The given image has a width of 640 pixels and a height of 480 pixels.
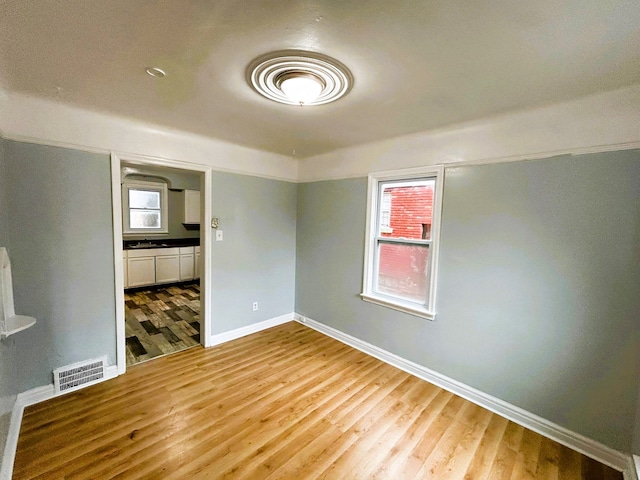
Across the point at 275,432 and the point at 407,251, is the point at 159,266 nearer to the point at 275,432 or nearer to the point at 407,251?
the point at 275,432

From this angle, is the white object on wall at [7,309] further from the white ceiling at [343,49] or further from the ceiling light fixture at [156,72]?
the ceiling light fixture at [156,72]

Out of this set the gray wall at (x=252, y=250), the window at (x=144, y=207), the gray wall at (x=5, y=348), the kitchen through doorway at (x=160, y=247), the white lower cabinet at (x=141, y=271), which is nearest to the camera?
the gray wall at (x=5, y=348)

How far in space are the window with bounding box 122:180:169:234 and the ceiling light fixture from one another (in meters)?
4.83

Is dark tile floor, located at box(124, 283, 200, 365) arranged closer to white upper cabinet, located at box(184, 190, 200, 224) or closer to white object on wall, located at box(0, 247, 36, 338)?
white object on wall, located at box(0, 247, 36, 338)

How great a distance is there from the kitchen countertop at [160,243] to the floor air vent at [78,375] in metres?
3.28

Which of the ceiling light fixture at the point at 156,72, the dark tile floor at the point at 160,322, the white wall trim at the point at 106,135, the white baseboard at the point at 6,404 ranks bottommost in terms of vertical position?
the dark tile floor at the point at 160,322

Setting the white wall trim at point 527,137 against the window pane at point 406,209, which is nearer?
the white wall trim at point 527,137

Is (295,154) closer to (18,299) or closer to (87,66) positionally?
(87,66)

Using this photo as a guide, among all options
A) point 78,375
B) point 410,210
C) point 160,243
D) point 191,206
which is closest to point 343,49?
point 410,210

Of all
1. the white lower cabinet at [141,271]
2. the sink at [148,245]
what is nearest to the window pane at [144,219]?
the sink at [148,245]

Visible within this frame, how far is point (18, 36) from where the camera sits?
130cm

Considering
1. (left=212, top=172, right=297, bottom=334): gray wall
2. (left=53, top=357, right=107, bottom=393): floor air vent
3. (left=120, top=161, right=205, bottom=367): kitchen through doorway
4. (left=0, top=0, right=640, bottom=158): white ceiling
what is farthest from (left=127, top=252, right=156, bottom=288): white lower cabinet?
(left=0, top=0, right=640, bottom=158): white ceiling

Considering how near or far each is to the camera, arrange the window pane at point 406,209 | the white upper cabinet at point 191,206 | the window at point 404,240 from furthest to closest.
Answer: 1. the white upper cabinet at point 191,206
2. the window pane at point 406,209
3. the window at point 404,240

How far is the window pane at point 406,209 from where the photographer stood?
108 inches
